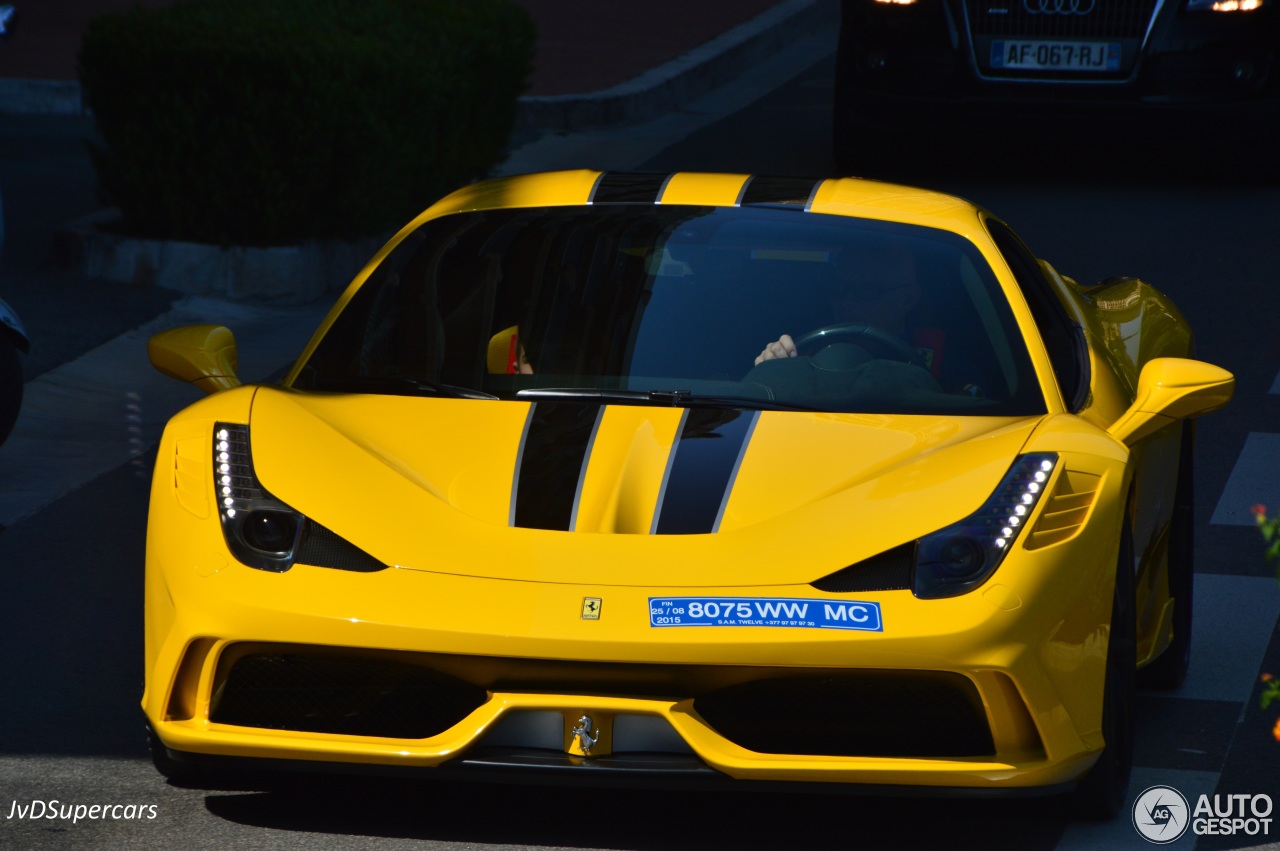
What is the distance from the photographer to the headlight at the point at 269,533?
13.9 feet

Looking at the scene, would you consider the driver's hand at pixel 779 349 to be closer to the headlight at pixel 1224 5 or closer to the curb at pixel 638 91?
the headlight at pixel 1224 5

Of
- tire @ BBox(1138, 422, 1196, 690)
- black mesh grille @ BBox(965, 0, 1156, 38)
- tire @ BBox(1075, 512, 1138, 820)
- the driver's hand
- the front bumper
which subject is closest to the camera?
the front bumper

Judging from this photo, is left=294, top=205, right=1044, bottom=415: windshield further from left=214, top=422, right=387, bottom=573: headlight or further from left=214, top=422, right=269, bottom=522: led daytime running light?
left=214, top=422, right=387, bottom=573: headlight

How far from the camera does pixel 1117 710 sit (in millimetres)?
4465

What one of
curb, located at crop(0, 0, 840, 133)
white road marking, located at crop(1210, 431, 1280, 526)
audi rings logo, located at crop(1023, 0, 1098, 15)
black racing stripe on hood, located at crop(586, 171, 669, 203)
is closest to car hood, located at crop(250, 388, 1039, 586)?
black racing stripe on hood, located at crop(586, 171, 669, 203)

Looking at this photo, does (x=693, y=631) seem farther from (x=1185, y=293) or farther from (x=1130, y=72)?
(x=1130, y=72)

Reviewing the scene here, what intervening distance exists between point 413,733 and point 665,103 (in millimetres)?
12827

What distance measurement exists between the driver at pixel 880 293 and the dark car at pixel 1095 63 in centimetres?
768

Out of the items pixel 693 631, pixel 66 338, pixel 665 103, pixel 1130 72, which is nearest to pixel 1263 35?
pixel 1130 72

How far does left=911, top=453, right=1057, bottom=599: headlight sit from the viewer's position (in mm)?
4141

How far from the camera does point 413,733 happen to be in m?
4.19

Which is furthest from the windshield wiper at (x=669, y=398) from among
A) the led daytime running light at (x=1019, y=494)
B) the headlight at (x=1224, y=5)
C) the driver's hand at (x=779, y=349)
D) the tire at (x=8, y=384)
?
the headlight at (x=1224, y=5)

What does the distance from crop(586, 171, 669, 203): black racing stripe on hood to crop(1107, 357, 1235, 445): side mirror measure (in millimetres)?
1310

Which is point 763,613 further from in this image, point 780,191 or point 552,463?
point 780,191
